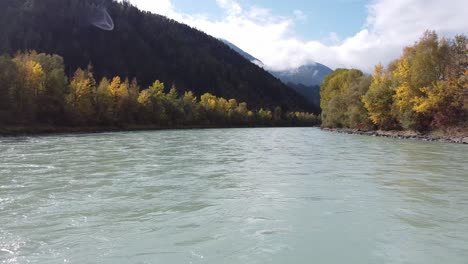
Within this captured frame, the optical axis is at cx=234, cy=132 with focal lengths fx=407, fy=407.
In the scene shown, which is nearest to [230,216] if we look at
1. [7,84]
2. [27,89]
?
[7,84]

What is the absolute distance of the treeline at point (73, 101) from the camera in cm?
5859

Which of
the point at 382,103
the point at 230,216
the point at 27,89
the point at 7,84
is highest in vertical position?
the point at 7,84

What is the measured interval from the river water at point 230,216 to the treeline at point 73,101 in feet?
146

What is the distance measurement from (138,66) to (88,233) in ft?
644

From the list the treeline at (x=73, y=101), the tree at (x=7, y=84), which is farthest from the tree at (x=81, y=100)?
the tree at (x=7, y=84)

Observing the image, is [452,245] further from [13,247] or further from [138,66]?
[138,66]

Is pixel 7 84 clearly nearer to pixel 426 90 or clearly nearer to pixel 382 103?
pixel 382 103

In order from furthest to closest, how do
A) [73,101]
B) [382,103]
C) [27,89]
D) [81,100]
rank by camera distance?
[81,100] → [73,101] → [382,103] → [27,89]

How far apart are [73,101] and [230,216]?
215ft

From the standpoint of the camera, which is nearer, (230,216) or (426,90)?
(230,216)

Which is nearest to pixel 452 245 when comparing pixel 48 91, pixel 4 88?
pixel 4 88

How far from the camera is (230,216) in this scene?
11.2 m

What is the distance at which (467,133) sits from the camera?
→ 47.4 meters

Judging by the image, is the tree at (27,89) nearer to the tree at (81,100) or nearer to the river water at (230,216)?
the tree at (81,100)
